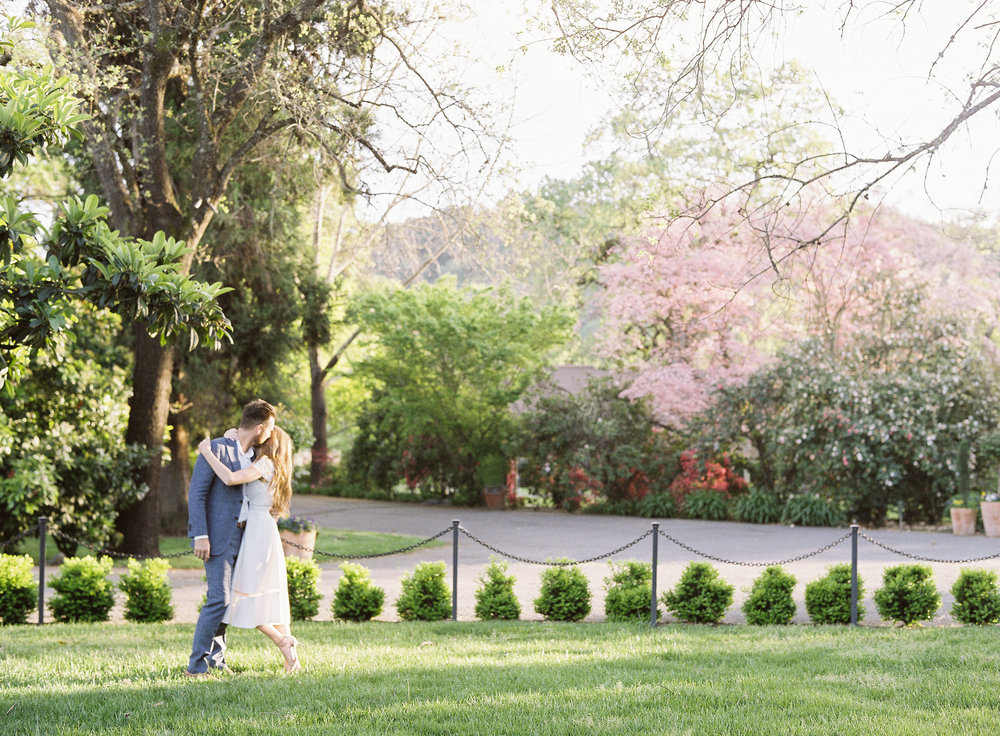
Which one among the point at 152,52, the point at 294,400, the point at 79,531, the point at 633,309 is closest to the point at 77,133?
the point at 152,52

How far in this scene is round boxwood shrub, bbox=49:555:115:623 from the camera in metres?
8.57

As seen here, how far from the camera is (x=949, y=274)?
28.3 metres

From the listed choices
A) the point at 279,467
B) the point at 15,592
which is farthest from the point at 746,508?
the point at 279,467

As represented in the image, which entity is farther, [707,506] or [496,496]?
[496,496]

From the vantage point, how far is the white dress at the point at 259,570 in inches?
236

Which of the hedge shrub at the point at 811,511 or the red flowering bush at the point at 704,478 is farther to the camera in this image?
the red flowering bush at the point at 704,478

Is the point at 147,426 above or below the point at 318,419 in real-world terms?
below

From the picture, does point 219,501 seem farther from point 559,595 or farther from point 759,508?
point 759,508

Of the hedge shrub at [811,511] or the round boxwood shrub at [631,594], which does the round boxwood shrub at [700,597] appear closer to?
the round boxwood shrub at [631,594]

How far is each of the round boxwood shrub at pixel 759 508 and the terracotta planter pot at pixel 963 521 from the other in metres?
3.26

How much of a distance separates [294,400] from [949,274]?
784 inches

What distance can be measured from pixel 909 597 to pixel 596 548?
23.1 ft

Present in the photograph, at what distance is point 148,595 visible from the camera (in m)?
8.52

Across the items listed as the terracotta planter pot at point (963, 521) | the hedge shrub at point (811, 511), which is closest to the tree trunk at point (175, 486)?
the hedge shrub at point (811, 511)
